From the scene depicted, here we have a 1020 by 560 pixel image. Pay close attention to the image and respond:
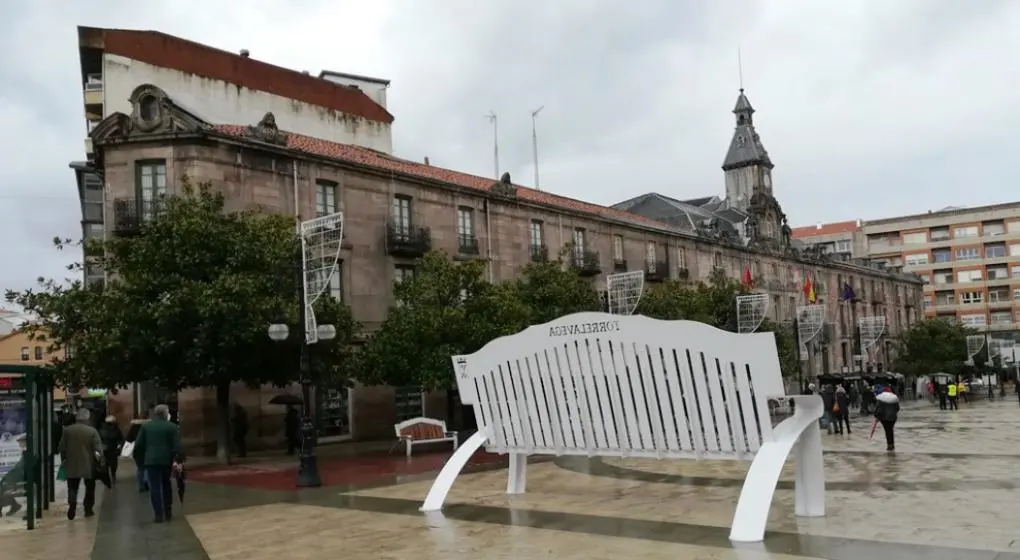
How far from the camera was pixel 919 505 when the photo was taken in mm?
10352

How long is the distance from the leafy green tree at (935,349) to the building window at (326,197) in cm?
4436

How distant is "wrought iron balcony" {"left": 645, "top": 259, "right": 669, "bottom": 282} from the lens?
4185 centimetres

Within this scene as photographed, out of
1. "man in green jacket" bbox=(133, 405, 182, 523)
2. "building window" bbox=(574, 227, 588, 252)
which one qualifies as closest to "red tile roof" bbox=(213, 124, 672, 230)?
"building window" bbox=(574, 227, 588, 252)

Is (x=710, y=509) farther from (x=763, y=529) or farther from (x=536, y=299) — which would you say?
(x=536, y=299)

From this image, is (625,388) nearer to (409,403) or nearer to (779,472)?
(779,472)

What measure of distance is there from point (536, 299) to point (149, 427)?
1996 centimetres

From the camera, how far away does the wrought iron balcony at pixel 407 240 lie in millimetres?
30250

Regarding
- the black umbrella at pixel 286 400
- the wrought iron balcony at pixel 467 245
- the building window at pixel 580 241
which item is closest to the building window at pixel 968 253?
the building window at pixel 580 241

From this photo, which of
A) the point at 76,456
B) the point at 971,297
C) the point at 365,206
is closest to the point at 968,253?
the point at 971,297

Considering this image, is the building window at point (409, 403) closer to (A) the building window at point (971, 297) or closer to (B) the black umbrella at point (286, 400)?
(B) the black umbrella at point (286, 400)

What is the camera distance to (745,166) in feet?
205

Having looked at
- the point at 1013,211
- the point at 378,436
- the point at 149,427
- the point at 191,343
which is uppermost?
the point at 1013,211

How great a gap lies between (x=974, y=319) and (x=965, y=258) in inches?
222

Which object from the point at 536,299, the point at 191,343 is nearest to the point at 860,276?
the point at 536,299
